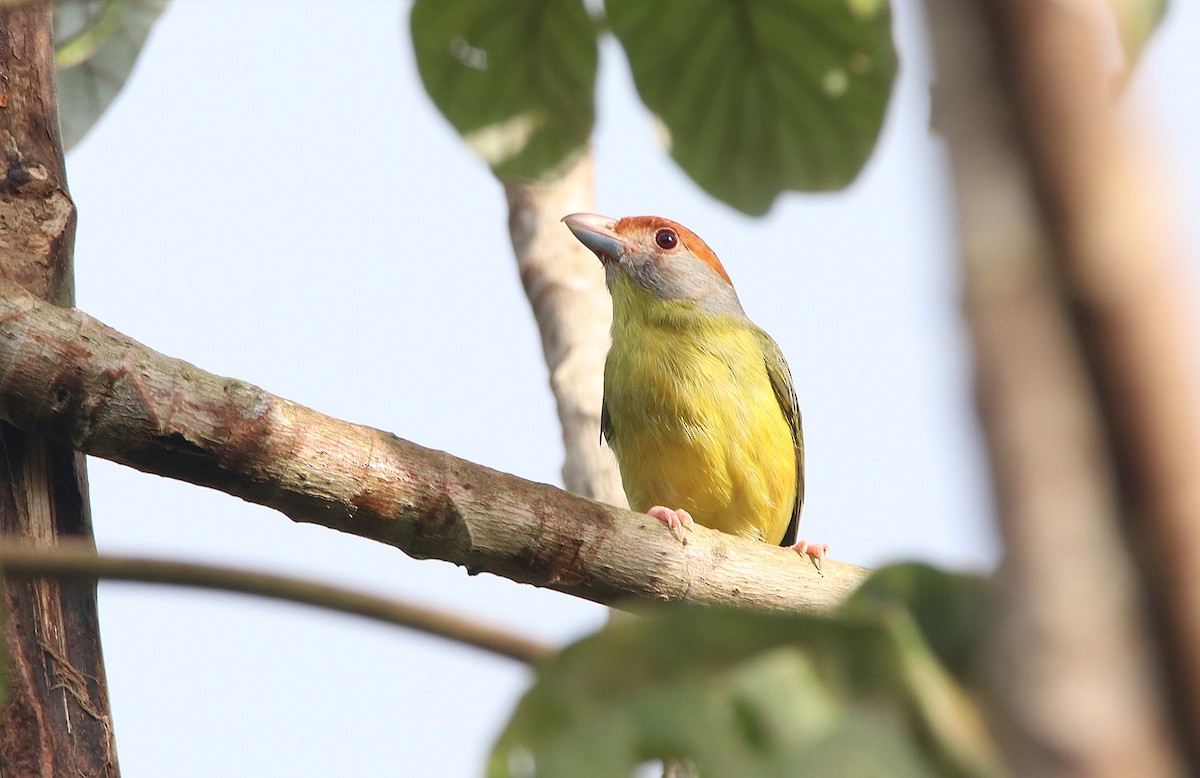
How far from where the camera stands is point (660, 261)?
5773 mm

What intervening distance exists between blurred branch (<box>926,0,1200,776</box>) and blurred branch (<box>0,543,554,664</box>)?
68cm

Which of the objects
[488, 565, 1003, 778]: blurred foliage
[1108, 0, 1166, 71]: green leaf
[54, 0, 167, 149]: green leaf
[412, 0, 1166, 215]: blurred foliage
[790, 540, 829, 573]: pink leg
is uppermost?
[54, 0, 167, 149]: green leaf

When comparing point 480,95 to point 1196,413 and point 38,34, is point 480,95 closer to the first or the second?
point 38,34

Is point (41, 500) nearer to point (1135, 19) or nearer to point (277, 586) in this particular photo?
point (277, 586)

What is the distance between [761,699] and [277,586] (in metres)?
0.46

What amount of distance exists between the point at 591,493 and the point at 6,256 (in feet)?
7.92

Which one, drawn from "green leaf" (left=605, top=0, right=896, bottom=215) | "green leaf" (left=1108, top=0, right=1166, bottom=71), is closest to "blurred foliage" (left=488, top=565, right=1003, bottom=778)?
"green leaf" (left=1108, top=0, right=1166, bottom=71)

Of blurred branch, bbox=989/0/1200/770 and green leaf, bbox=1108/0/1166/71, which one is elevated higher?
green leaf, bbox=1108/0/1166/71

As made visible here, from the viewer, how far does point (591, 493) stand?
459 centimetres

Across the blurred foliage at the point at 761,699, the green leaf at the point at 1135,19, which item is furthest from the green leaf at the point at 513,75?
the blurred foliage at the point at 761,699

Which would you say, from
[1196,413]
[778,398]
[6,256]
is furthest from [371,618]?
[778,398]

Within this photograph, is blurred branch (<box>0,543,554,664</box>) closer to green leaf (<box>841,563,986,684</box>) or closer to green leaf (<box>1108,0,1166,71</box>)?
green leaf (<box>841,563,986,684</box>)

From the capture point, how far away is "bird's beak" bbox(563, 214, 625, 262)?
5070 millimetres

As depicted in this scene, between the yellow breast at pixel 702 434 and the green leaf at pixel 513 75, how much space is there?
160 centimetres
